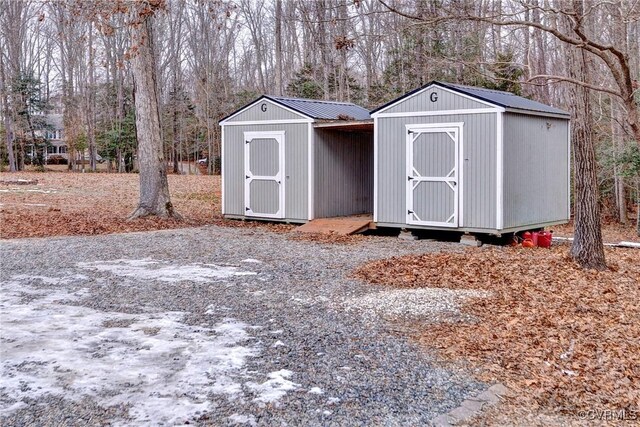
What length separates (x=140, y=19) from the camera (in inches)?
476

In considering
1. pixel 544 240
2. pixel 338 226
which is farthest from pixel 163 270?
pixel 544 240

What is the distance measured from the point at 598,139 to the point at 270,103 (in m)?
11.9

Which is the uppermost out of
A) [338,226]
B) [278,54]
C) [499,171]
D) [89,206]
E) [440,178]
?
[278,54]

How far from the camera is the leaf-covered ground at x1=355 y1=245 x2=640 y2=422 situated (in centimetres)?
404

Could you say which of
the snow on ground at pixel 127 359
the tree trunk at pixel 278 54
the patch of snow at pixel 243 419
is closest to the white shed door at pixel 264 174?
the snow on ground at pixel 127 359

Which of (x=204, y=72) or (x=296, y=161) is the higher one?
(x=204, y=72)

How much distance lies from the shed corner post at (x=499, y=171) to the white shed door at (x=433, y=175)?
68 centimetres

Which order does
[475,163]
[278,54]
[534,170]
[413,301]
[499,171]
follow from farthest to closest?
[278,54] < [534,170] < [475,163] < [499,171] < [413,301]

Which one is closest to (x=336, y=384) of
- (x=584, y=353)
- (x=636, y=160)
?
(x=584, y=353)

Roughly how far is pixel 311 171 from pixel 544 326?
777 cm

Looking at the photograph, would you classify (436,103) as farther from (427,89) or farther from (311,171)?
(311,171)

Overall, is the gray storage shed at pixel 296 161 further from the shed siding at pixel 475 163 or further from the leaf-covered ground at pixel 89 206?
the shed siding at pixel 475 163

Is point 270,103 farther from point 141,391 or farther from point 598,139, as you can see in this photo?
point 598,139

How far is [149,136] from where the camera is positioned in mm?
13516
